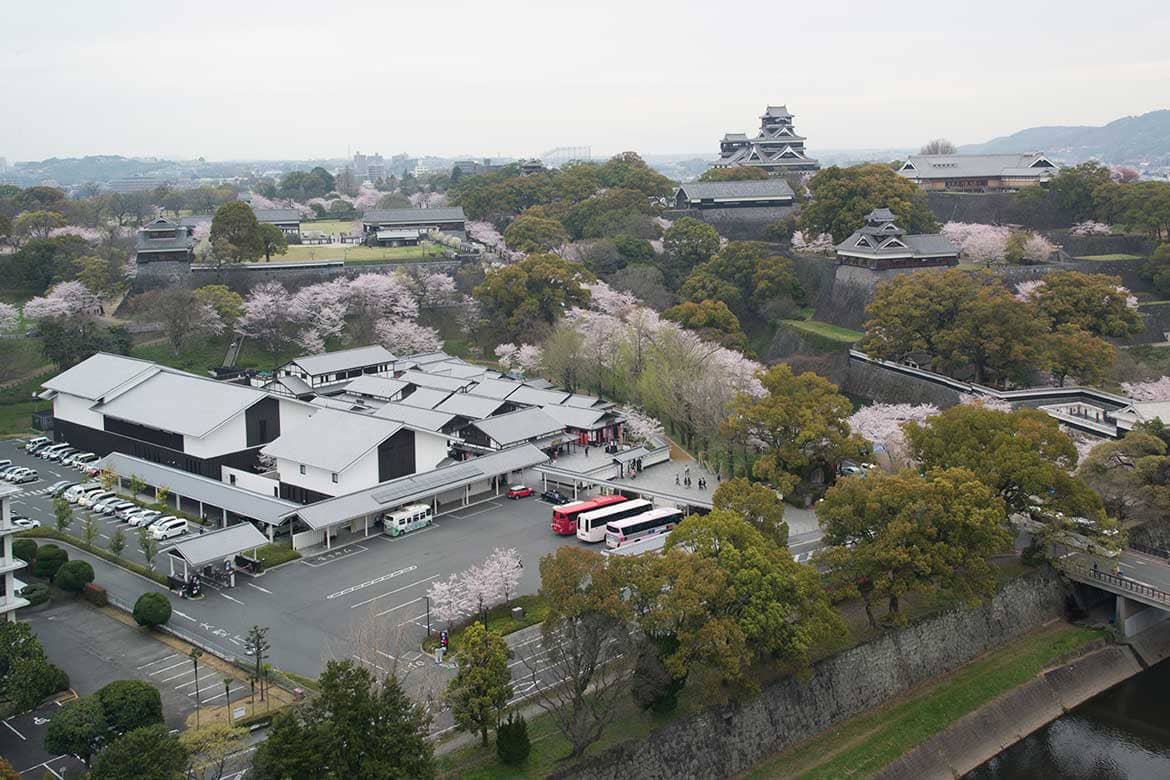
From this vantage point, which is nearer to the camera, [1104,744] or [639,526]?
[1104,744]

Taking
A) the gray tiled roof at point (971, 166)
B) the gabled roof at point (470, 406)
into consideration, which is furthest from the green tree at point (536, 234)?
the gray tiled roof at point (971, 166)

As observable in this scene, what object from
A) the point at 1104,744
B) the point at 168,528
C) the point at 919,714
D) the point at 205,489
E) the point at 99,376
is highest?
the point at 99,376

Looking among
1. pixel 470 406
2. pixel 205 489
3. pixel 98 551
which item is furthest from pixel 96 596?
pixel 470 406

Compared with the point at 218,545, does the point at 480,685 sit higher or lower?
higher

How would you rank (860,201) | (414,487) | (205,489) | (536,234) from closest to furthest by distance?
1. (414,487)
2. (205,489)
3. (860,201)
4. (536,234)

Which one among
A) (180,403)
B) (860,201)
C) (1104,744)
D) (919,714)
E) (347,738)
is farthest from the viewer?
(860,201)

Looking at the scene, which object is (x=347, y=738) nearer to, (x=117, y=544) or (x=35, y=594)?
(x=35, y=594)

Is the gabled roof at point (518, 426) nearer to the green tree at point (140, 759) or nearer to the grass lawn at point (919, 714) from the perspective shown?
the grass lawn at point (919, 714)
